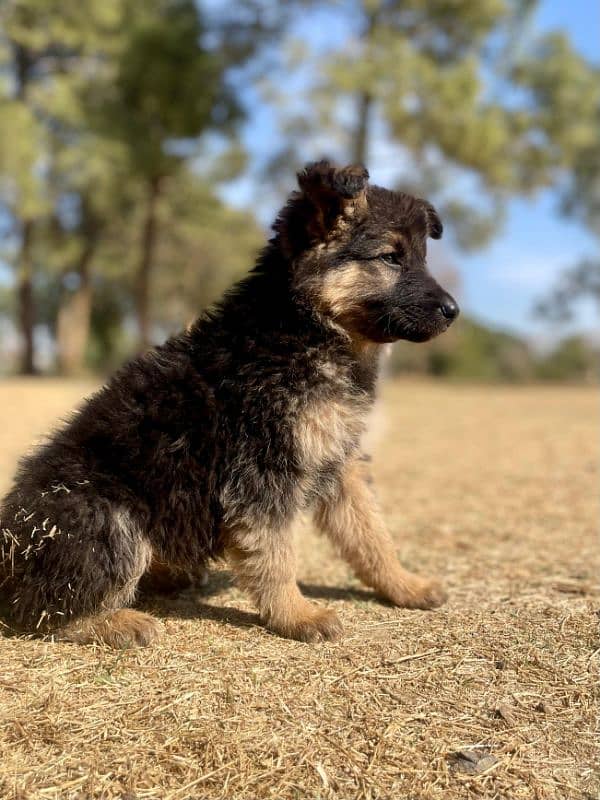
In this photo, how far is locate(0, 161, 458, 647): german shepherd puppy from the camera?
153 inches

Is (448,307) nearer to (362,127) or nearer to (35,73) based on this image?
(362,127)

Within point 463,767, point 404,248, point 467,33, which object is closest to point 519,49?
point 467,33

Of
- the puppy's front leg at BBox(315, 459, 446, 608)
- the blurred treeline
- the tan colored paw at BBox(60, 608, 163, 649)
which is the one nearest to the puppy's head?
the puppy's front leg at BBox(315, 459, 446, 608)

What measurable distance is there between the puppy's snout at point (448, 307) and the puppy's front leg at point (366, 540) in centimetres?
105

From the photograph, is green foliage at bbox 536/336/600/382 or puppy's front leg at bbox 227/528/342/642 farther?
green foliage at bbox 536/336/600/382

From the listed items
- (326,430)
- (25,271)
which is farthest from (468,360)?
(326,430)

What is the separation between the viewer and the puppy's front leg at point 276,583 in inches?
154

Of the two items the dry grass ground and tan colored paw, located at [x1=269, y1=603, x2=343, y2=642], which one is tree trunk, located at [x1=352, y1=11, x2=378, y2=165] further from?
tan colored paw, located at [x1=269, y1=603, x2=343, y2=642]

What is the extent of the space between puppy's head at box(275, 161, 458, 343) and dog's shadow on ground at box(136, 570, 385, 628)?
5.71 feet

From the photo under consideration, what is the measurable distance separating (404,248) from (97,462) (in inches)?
86.8

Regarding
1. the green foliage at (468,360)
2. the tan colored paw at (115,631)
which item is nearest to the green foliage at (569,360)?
the green foliage at (468,360)

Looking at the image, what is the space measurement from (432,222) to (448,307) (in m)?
0.87

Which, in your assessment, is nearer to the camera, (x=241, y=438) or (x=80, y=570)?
(x=80, y=570)

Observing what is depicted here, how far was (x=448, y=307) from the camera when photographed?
14.2 feet
